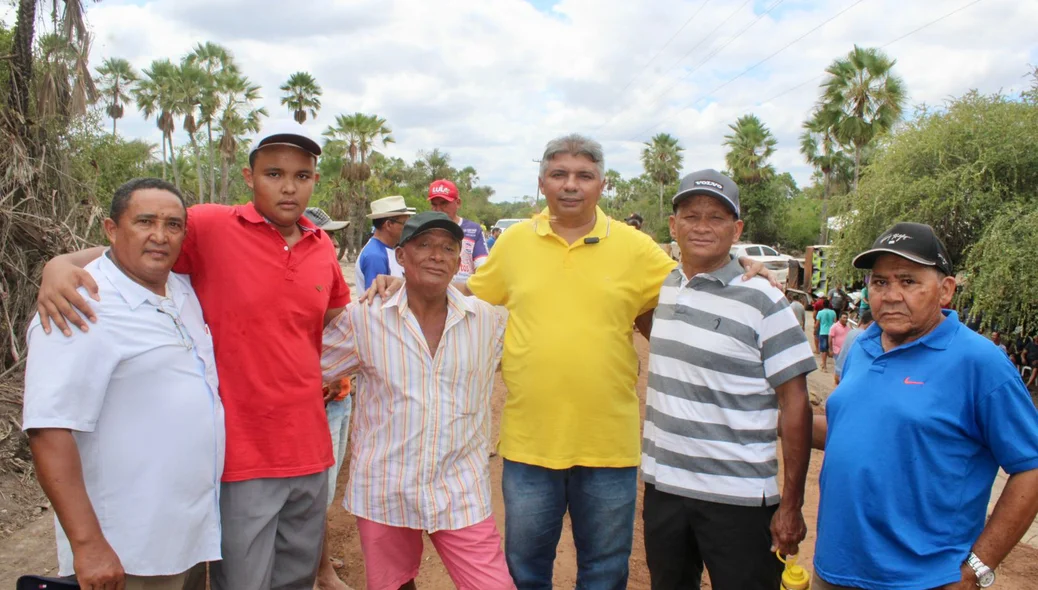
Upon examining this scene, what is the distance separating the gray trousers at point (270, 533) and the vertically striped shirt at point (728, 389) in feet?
4.77

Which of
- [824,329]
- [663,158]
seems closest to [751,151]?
[663,158]

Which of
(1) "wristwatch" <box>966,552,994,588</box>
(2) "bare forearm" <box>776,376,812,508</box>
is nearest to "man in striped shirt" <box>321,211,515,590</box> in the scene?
(2) "bare forearm" <box>776,376,812,508</box>

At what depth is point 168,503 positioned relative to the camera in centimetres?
226

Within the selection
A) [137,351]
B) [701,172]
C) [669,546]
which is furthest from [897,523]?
[137,351]

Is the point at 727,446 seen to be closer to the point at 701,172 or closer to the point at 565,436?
the point at 565,436

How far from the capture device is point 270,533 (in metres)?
2.63

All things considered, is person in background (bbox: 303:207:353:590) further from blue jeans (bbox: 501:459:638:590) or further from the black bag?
the black bag

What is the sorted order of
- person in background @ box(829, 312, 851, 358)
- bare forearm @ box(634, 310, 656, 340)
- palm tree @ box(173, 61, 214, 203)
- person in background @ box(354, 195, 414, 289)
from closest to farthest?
1. bare forearm @ box(634, 310, 656, 340)
2. person in background @ box(354, 195, 414, 289)
3. person in background @ box(829, 312, 851, 358)
4. palm tree @ box(173, 61, 214, 203)

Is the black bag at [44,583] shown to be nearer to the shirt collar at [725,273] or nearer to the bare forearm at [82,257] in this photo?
the bare forearm at [82,257]

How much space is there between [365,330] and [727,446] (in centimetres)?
156

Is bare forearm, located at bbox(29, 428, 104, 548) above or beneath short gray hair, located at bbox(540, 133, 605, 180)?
beneath

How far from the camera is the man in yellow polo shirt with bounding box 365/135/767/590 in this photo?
288cm

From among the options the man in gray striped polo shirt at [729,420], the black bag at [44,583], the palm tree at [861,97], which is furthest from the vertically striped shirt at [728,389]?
the palm tree at [861,97]

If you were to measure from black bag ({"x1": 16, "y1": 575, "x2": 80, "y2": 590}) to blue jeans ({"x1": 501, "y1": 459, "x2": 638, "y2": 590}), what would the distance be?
1.63m
